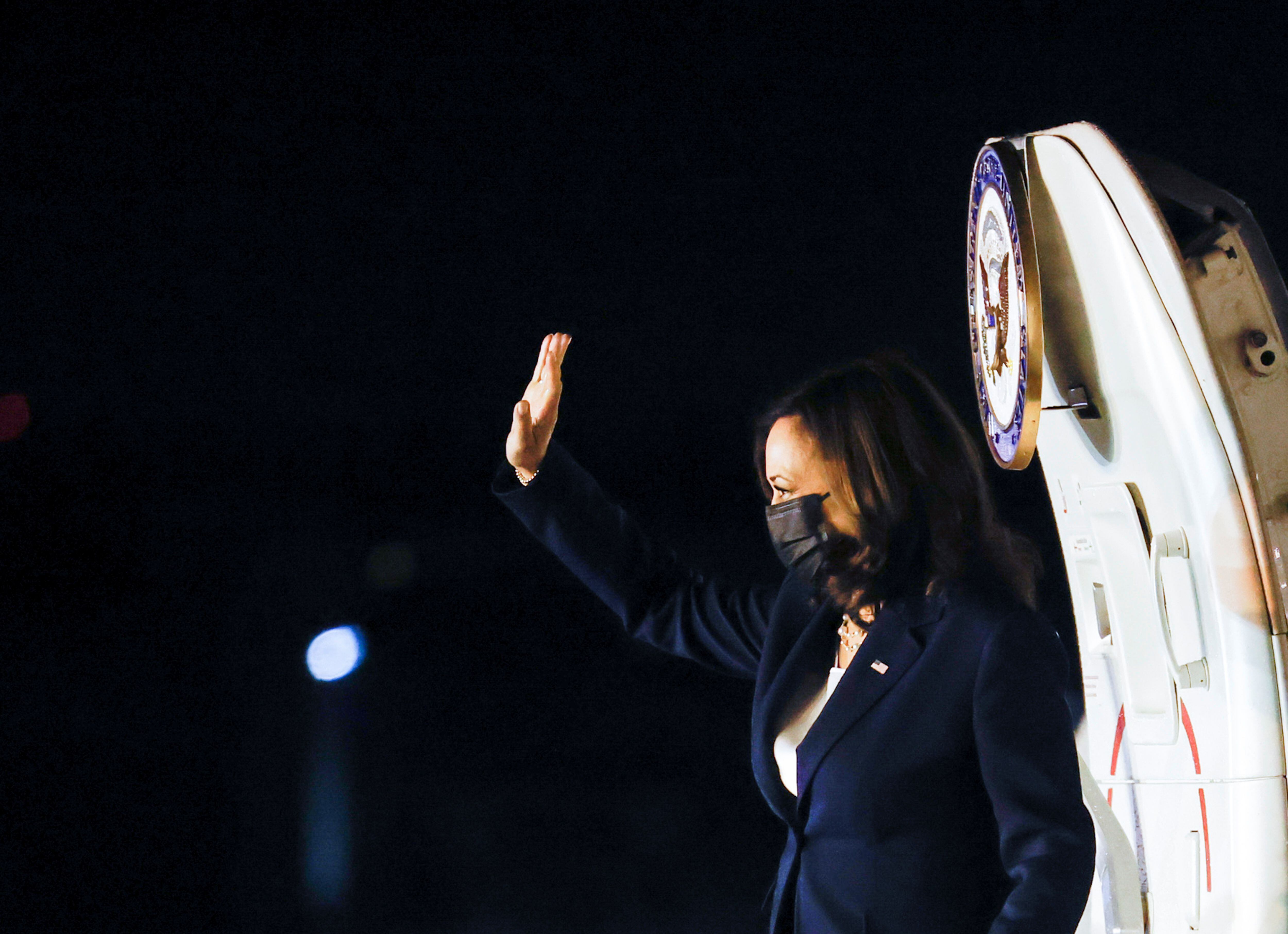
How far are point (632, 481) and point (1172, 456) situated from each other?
2.14 metres

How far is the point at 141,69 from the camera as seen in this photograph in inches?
118

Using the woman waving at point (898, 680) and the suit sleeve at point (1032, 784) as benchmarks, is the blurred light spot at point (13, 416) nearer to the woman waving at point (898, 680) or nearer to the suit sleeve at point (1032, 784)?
the woman waving at point (898, 680)

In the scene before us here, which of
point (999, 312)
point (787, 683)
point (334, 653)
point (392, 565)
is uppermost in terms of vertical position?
point (999, 312)

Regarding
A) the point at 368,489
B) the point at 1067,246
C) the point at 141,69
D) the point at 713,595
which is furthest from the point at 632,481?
the point at 1067,246

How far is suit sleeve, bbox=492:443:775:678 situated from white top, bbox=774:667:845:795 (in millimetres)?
189

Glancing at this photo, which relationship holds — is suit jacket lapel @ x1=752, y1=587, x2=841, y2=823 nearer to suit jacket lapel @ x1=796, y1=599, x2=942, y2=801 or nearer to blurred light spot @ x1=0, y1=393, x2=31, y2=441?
suit jacket lapel @ x1=796, y1=599, x2=942, y2=801

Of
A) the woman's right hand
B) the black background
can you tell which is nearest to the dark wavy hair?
the woman's right hand

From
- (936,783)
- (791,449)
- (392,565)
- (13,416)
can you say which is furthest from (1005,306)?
(13,416)

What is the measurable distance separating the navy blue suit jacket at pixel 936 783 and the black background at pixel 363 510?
1821mm

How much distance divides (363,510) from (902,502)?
2152 millimetres

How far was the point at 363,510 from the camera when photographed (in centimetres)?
319

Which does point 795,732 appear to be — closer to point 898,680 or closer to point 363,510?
point 898,680

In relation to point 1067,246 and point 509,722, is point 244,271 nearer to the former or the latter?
point 509,722

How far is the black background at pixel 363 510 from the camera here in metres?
3.10
